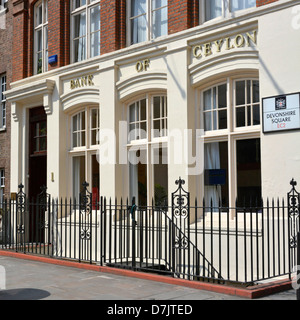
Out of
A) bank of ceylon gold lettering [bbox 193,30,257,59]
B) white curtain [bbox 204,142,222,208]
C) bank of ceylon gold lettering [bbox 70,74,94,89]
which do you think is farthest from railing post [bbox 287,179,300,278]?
bank of ceylon gold lettering [bbox 70,74,94,89]

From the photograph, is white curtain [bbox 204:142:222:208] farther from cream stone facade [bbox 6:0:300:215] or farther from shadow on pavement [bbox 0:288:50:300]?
shadow on pavement [bbox 0:288:50:300]

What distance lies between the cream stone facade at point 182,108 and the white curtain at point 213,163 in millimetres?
26

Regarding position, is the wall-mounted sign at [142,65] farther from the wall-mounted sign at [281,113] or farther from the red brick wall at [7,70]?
the red brick wall at [7,70]

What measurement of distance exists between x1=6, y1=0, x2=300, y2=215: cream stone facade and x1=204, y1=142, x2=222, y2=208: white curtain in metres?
0.03

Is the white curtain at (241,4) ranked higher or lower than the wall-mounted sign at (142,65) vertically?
higher

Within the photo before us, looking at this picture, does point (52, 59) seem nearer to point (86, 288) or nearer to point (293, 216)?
point (86, 288)

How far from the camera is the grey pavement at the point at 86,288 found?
7156mm

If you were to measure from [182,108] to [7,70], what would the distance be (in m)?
8.25

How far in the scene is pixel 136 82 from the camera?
11812mm

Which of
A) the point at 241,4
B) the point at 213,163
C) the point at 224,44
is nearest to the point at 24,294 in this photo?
the point at 213,163

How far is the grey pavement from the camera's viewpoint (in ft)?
23.5

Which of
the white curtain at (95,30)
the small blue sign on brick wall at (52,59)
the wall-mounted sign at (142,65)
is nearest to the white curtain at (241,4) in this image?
the wall-mounted sign at (142,65)
